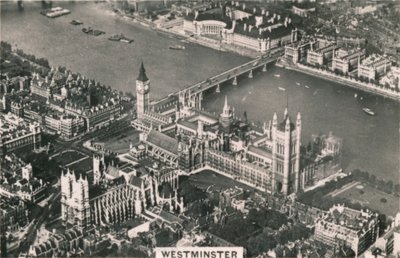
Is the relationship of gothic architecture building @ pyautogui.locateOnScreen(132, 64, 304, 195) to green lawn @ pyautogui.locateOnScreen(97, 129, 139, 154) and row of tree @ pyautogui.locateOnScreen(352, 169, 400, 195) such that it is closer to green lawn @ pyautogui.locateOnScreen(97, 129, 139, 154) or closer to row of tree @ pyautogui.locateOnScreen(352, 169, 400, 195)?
green lawn @ pyautogui.locateOnScreen(97, 129, 139, 154)

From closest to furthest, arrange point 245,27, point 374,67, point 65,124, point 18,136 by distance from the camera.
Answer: point 18,136 < point 65,124 < point 374,67 < point 245,27

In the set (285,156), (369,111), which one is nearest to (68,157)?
(285,156)

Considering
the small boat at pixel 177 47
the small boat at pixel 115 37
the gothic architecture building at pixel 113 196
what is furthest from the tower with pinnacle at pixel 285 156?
the small boat at pixel 115 37

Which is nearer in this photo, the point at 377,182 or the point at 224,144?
the point at 377,182

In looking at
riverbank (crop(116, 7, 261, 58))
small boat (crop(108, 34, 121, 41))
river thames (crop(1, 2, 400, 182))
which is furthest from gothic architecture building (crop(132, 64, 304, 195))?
small boat (crop(108, 34, 121, 41))

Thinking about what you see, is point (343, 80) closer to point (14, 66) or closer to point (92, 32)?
point (92, 32)
